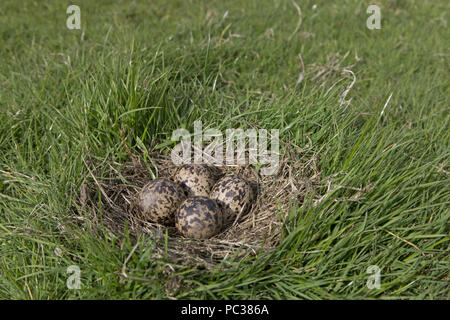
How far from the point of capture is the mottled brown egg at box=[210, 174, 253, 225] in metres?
3.20

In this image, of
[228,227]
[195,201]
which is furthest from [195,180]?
[228,227]

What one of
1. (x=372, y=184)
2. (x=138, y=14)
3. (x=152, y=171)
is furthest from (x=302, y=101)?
(x=138, y=14)

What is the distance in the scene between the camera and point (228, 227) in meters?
3.26

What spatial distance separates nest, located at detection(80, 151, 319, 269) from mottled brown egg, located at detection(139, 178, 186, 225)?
0.07m

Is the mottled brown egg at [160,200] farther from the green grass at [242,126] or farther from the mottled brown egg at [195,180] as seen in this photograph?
the green grass at [242,126]

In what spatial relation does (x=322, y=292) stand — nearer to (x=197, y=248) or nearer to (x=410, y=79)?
(x=197, y=248)

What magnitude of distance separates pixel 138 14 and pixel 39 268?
432 cm

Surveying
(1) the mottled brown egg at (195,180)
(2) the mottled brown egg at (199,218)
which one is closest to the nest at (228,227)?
(2) the mottled brown egg at (199,218)

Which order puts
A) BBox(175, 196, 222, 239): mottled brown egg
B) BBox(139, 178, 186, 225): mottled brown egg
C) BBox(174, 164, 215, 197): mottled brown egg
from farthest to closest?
BBox(174, 164, 215, 197): mottled brown egg
BBox(139, 178, 186, 225): mottled brown egg
BBox(175, 196, 222, 239): mottled brown egg

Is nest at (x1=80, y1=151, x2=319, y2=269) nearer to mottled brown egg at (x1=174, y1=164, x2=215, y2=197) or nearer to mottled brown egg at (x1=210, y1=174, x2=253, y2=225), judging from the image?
mottled brown egg at (x1=210, y1=174, x2=253, y2=225)

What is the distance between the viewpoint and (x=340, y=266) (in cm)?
270

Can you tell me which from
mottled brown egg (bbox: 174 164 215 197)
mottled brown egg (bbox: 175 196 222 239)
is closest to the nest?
mottled brown egg (bbox: 175 196 222 239)

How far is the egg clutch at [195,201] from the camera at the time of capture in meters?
3.00

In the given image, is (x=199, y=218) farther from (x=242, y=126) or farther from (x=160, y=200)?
Result: (x=242, y=126)
